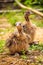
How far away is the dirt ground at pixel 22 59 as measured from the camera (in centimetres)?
599

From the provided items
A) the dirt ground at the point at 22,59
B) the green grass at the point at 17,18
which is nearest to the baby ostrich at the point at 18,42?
the dirt ground at the point at 22,59

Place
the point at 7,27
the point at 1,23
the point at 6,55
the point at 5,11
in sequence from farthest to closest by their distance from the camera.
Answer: the point at 5,11, the point at 1,23, the point at 7,27, the point at 6,55

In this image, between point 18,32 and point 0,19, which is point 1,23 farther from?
point 18,32

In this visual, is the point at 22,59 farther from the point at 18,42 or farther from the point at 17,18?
the point at 17,18

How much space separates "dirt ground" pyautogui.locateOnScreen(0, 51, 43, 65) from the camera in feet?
19.6

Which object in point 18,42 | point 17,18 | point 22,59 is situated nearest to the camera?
point 22,59

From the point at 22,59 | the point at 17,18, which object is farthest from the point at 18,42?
the point at 17,18

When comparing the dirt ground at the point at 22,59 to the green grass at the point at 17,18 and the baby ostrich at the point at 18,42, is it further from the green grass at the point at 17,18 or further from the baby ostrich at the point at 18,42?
the green grass at the point at 17,18

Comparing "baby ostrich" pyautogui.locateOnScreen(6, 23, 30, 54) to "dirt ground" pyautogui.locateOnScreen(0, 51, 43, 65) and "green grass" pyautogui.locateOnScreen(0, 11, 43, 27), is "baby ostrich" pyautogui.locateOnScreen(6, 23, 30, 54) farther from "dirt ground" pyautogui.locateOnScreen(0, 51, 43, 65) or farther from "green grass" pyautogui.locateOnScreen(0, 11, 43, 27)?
"green grass" pyautogui.locateOnScreen(0, 11, 43, 27)

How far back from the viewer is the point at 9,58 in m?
6.30

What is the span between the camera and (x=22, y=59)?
6211 millimetres

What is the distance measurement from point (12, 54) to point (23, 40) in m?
0.47

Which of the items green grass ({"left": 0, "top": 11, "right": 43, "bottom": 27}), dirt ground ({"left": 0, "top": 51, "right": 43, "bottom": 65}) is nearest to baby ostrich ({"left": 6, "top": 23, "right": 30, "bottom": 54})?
dirt ground ({"left": 0, "top": 51, "right": 43, "bottom": 65})

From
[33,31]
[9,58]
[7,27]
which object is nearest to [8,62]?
[9,58]
